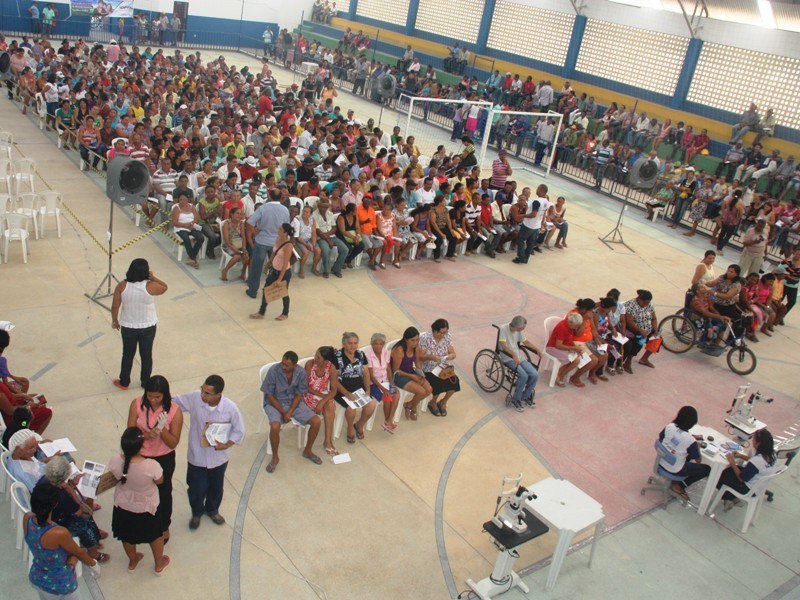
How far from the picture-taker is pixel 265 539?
658cm

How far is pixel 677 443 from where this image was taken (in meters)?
7.84

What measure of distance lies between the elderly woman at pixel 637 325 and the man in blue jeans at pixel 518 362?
211 centimetres

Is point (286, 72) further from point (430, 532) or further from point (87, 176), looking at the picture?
point (430, 532)

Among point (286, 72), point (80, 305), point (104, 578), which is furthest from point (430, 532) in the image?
point (286, 72)

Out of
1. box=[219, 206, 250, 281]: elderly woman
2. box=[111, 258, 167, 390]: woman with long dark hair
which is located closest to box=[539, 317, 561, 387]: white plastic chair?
box=[219, 206, 250, 281]: elderly woman

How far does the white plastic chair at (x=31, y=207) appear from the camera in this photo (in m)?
11.6

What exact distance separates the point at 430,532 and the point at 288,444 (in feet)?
6.20

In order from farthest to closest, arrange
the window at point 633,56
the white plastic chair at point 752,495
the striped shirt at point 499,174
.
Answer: the window at point 633,56 < the striped shirt at point 499,174 < the white plastic chair at point 752,495

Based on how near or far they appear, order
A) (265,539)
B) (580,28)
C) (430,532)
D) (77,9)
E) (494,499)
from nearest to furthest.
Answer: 1. (265,539)
2. (430,532)
3. (494,499)
4. (580,28)
5. (77,9)

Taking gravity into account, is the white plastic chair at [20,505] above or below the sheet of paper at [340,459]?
above

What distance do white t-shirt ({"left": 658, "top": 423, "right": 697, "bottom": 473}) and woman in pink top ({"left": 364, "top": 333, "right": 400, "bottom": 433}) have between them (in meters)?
3.06

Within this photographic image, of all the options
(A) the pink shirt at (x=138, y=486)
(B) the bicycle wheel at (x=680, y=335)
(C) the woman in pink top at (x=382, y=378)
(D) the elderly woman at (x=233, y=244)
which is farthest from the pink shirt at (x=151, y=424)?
(B) the bicycle wheel at (x=680, y=335)

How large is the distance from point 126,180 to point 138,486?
5.46m

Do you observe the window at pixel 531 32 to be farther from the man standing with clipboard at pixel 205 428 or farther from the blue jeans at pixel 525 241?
the man standing with clipboard at pixel 205 428
